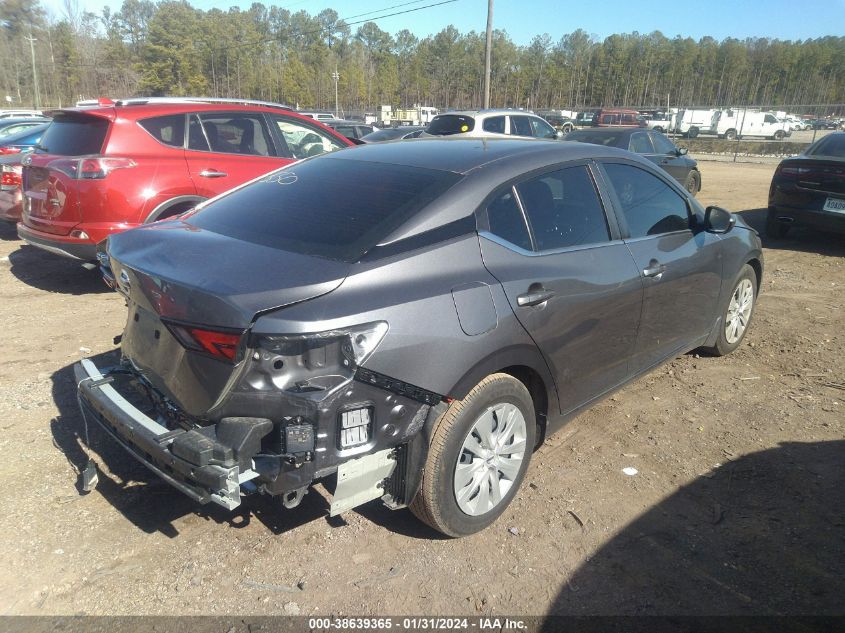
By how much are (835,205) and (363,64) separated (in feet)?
307

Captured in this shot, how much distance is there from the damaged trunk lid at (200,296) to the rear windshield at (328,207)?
5.5 inches

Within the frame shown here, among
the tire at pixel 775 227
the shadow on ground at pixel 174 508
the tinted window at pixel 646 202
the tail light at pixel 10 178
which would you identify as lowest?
the shadow on ground at pixel 174 508

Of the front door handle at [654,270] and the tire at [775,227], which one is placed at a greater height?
the front door handle at [654,270]

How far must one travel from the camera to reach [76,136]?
6.33 m

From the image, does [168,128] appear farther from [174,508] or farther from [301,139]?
[174,508]

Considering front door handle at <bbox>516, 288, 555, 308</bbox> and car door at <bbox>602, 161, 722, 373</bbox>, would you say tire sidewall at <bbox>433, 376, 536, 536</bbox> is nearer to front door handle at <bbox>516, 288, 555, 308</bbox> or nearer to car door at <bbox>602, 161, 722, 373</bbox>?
front door handle at <bbox>516, 288, 555, 308</bbox>

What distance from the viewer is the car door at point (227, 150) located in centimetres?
651

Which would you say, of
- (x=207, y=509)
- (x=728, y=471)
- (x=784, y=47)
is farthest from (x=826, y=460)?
(x=784, y=47)

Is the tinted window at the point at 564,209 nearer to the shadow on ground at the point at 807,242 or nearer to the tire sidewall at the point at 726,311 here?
the tire sidewall at the point at 726,311

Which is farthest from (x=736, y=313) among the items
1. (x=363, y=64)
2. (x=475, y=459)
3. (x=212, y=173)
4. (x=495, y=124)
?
(x=363, y=64)

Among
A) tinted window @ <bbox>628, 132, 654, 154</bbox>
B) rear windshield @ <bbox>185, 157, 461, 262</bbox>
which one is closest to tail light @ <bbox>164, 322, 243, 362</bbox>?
rear windshield @ <bbox>185, 157, 461, 262</bbox>

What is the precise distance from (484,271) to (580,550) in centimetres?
134

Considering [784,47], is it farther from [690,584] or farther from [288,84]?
[690,584]

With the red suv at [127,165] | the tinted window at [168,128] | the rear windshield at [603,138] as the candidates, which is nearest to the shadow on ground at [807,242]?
the rear windshield at [603,138]
